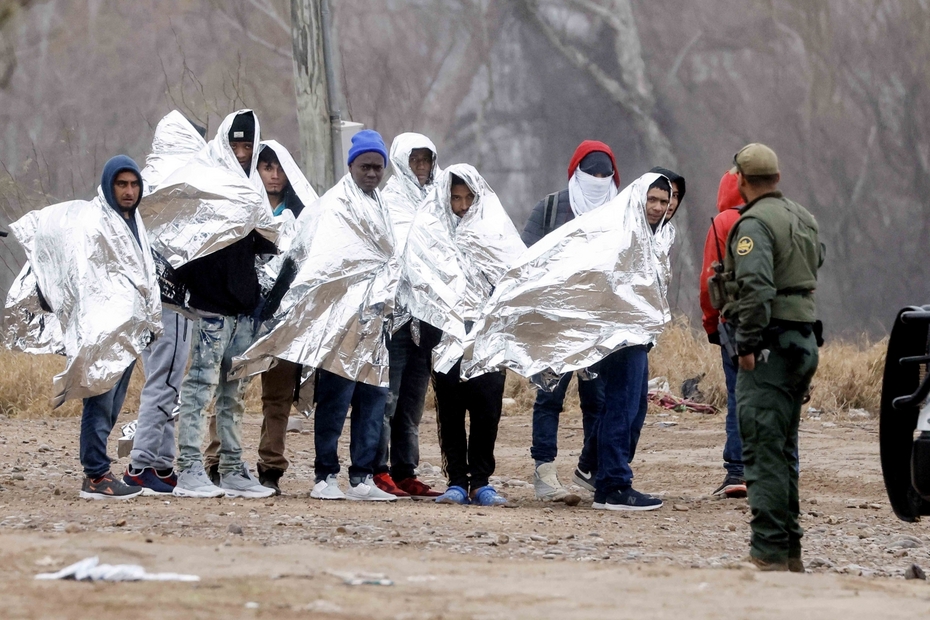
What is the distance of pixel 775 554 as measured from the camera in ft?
17.0

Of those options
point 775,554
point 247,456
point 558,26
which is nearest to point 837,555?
point 775,554

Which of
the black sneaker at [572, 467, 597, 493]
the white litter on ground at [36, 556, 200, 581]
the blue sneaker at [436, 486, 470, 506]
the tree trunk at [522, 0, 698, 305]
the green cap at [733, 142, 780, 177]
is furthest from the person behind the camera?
the tree trunk at [522, 0, 698, 305]

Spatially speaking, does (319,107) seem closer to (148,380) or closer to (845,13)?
(148,380)

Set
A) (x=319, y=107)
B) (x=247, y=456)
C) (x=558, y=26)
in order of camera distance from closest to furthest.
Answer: (x=247, y=456), (x=319, y=107), (x=558, y=26)

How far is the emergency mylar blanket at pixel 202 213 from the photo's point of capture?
6816 millimetres

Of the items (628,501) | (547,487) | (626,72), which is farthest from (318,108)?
(626,72)

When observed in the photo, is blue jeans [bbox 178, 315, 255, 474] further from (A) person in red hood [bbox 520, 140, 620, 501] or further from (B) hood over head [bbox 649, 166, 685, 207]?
(B) hood over head [bbox 649, 166, 685, 207]

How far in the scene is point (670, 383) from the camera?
1323 centimetres

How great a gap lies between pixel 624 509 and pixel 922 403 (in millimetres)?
2348

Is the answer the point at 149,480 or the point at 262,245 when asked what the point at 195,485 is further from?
the point at 262,245

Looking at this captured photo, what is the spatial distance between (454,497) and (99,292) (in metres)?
1.98

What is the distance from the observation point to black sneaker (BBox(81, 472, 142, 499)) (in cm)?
673

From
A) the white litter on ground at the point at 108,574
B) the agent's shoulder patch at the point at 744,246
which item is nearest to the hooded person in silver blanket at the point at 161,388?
the white litter on ground at the point at 108,574

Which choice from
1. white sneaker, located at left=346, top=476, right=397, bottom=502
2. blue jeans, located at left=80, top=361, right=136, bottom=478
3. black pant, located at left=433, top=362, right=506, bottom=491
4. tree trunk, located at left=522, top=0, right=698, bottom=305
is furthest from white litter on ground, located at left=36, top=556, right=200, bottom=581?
tree trunk, located at left=522, top=0, right=698, bottom=305
